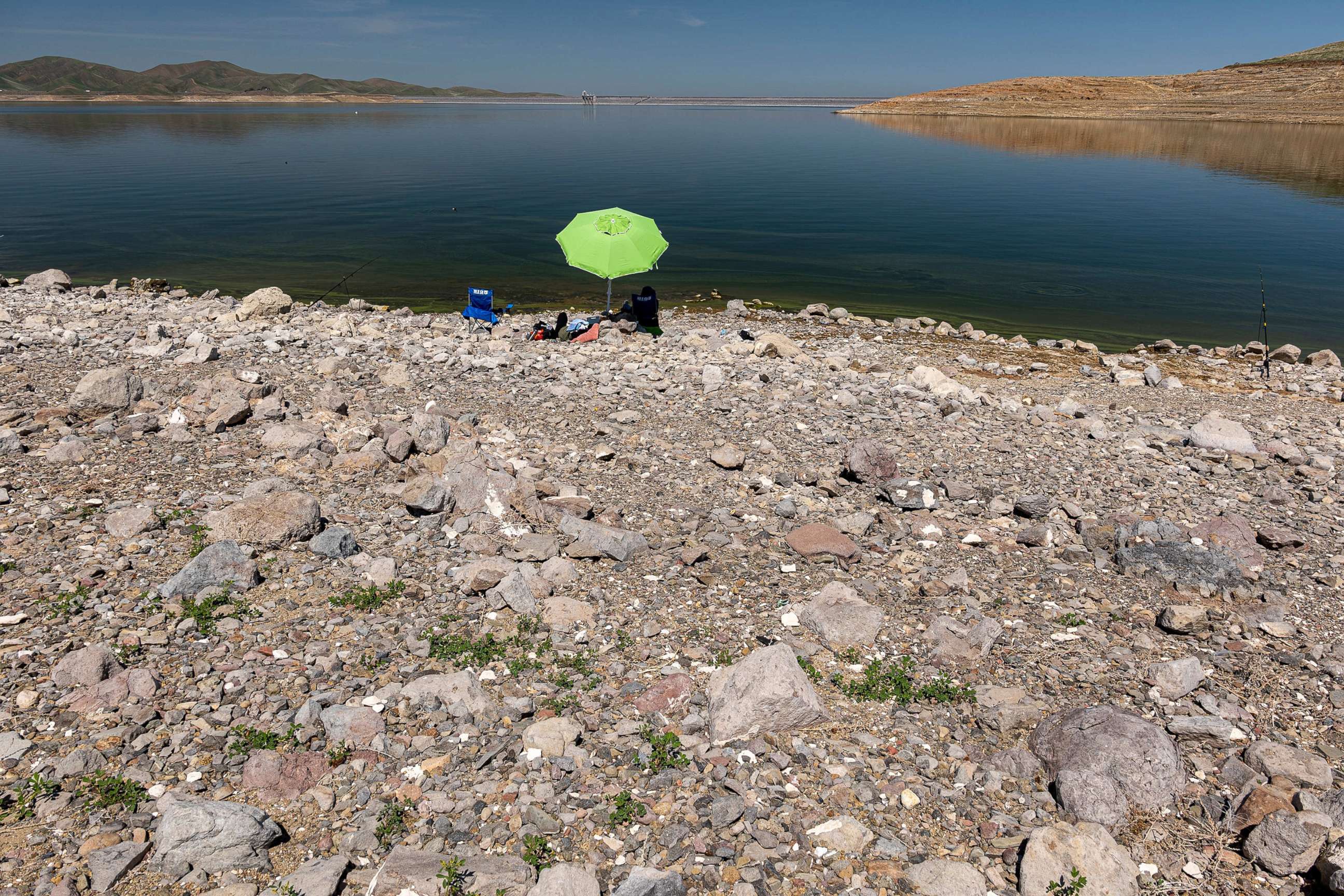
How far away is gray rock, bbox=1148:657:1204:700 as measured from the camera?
612 centimetres

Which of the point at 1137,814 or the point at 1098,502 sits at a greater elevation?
the point at 1098,502

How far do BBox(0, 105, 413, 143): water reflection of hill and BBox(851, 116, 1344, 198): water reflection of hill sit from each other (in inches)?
3786

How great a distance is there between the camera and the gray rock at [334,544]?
7.71 meters

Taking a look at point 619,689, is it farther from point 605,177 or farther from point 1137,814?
point 605,177

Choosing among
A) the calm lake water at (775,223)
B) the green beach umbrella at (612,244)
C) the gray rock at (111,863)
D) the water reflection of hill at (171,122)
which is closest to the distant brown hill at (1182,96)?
the calm lake water at (775,223)

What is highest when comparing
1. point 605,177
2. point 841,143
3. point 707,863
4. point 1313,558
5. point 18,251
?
point 841,143

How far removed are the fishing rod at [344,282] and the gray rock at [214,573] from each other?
1770 centimetres

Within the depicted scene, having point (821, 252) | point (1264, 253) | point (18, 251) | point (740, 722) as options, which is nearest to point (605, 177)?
point (821, 252)

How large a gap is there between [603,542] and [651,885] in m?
4.01

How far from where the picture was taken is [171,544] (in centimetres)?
758

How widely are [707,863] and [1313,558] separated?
25.8 ft

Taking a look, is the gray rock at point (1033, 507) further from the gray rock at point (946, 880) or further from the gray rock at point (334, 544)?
the gray rock at point (334, 544)

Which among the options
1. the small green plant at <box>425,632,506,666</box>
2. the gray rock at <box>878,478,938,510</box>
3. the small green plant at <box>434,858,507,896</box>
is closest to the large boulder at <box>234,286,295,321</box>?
the small green plant at <box>425,632,506,666</box>

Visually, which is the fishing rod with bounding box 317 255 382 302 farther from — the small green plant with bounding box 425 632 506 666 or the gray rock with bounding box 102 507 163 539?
the small green plant with bounding box 425 632 506 666
